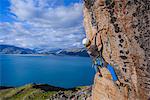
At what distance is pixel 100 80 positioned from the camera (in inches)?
669

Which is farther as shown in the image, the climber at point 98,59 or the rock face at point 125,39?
the climber at point 98,59

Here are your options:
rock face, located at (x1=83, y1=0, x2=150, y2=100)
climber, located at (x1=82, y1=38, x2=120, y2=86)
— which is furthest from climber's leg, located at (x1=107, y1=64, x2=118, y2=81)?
rock face, located at (x1=83, y1=0, x2=150, y2=100)

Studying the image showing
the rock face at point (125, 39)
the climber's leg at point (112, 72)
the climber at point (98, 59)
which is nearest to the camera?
the rock face at point (125, 39)

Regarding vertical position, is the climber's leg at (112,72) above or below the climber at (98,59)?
below

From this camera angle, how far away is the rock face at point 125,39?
12.9 metres

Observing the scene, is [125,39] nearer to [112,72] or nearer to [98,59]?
[112,72]

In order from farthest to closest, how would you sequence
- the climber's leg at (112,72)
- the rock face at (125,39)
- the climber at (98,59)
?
the climber at (98,59) < the climber's leg at (112,72) < the rock face at (125,39)

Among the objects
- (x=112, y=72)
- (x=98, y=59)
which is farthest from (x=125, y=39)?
(x=98, y=59)

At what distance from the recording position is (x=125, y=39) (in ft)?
44.7

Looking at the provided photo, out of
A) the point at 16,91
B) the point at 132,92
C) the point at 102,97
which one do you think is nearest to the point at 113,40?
the point at 132,92

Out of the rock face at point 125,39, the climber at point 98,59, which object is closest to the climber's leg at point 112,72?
the climber at point 98,59

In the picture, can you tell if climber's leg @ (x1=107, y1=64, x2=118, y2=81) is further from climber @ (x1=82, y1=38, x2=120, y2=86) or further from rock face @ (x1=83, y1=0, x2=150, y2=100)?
rock face @ (x1=83, y1=0, x2=150, y2=100)

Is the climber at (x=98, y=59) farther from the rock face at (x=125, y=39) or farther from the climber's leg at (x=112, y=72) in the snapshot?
the rock face at (x=125, y=39)

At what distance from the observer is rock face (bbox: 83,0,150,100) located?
42.3 ft
